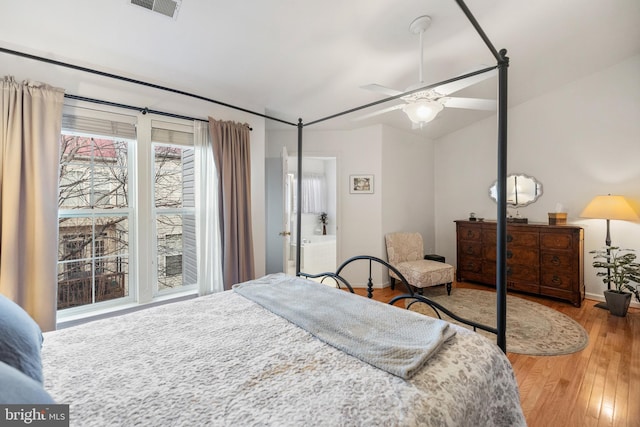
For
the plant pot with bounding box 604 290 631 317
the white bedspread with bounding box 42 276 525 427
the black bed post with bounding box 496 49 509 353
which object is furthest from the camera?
the plant pot with bounding box 604 290 631 317

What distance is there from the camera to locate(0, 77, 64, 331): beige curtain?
1772 millimetres

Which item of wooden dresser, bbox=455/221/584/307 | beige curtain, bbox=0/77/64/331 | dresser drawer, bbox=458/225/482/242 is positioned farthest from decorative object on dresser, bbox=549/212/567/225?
beige curtain, bbox=0/77/64/331

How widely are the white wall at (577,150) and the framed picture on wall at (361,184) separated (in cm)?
182

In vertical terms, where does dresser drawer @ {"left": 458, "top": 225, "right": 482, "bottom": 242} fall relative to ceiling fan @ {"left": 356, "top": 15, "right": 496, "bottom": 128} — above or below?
below

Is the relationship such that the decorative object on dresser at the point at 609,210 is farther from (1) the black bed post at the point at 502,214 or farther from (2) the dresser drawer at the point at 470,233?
(1) the black bed post at the point at 502,214

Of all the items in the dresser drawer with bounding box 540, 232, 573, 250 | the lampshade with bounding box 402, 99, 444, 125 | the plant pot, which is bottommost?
the plant pot

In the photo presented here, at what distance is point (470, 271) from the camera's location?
14.1ft

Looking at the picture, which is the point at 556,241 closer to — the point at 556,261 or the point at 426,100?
the point at 556,261

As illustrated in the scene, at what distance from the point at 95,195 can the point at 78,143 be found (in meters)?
0.43

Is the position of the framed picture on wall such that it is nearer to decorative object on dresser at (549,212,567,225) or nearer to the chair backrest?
the chair backrest

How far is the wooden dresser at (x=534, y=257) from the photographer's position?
→ 11.1ft

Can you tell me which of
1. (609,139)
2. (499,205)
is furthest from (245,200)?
(609,139)

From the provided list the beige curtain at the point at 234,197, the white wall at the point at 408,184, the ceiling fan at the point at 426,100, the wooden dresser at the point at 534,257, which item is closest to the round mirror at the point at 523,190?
the wooden dresser at the point at 534,257

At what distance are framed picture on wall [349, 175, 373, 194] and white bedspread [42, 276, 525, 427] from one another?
3.08 m
